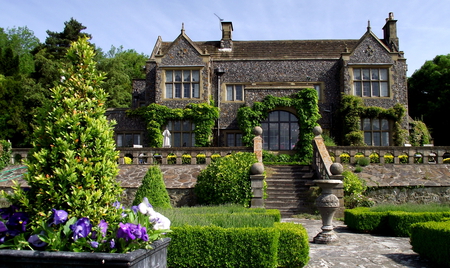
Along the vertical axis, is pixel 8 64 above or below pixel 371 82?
above

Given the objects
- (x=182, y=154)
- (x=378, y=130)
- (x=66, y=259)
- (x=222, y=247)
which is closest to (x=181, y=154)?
(x=182, y=154)

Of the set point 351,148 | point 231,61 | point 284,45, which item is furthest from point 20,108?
point 351,148

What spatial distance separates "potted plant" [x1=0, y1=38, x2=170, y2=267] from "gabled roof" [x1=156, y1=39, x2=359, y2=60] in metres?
21.9

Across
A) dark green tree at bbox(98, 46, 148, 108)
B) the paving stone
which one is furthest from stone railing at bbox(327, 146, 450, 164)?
dark green tree at bbox(98, 46, 148, 108)

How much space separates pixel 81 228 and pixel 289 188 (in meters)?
12.6

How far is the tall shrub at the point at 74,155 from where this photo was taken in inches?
178

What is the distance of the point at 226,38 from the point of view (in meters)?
27.7

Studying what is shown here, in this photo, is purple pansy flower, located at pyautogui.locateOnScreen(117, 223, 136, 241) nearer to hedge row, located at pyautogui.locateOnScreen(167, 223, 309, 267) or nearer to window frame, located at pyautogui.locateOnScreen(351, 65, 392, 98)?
hedge row, located at pyautogui.locateOnScreen(167, 223, 309, 267)

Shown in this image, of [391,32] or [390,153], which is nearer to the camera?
[390,153]

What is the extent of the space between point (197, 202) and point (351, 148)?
7.27 metres

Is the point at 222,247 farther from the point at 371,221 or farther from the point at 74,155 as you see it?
the point at 371,221

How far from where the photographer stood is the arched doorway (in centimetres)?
2433

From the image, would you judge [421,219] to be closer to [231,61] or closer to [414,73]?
[231,61]

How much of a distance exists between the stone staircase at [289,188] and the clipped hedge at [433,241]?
6.77m
